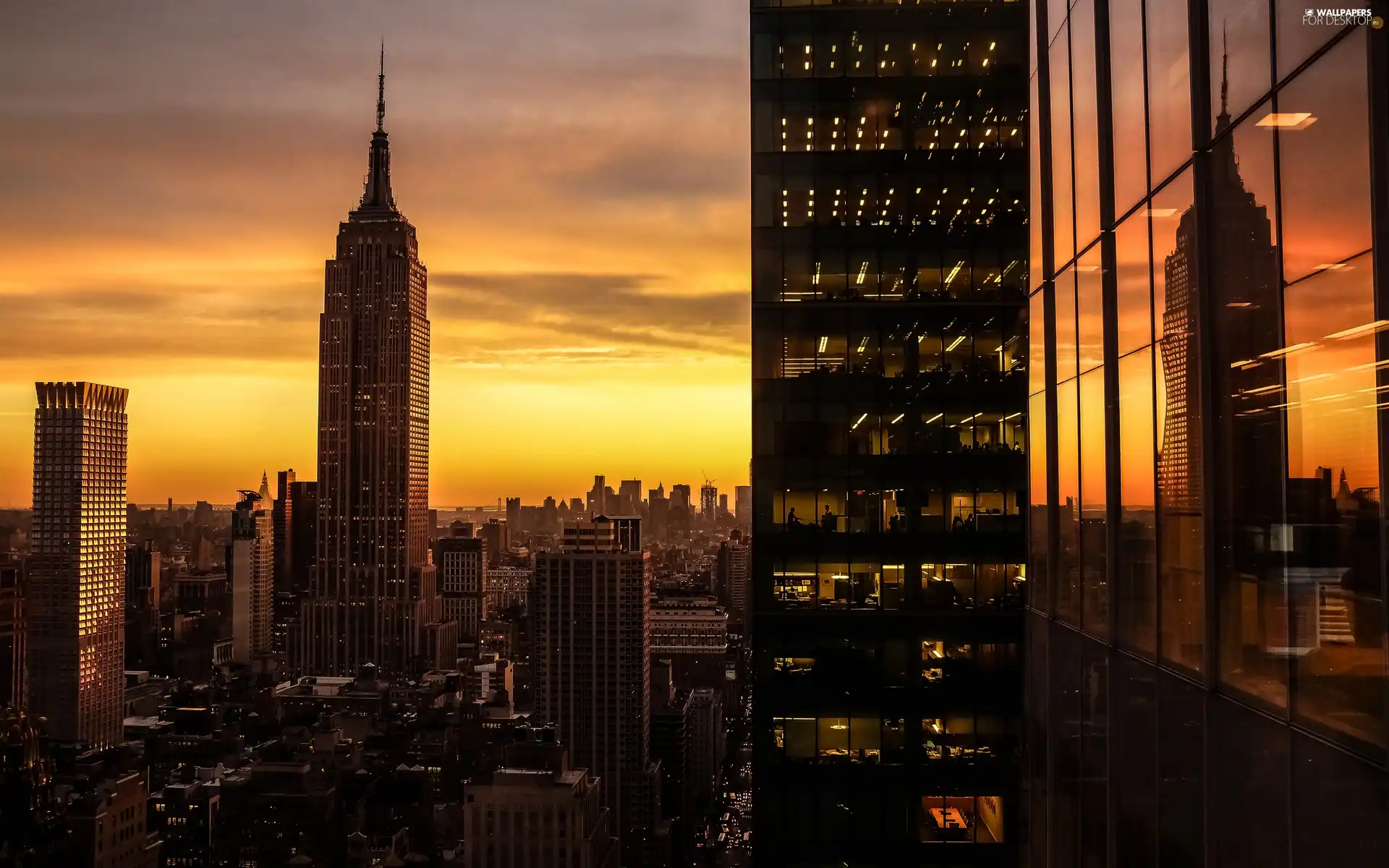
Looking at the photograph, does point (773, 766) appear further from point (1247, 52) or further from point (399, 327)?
point (399, 327)

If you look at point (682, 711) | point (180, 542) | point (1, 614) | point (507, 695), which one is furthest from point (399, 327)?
point (1, 614)

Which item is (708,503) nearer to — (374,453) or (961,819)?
(374,453)

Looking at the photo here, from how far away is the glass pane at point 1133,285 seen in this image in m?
8.51

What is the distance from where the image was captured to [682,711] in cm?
10175

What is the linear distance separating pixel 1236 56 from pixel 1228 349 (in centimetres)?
194

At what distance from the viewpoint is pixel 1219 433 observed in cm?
708

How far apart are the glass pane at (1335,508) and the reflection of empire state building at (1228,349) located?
0.29 m

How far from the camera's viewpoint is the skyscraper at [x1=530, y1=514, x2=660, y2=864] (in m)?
96.3

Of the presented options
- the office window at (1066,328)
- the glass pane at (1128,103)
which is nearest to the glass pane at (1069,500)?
the office window at (1066,328)

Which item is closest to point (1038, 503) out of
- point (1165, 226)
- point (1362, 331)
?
point (1165, 226)

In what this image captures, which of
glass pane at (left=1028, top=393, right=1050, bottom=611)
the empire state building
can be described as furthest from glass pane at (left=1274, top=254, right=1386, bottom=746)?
the empire state building

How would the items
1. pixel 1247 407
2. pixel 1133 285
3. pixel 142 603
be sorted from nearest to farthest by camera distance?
pixel 1247 407 → pixel 1133 285 → pixel 142 603

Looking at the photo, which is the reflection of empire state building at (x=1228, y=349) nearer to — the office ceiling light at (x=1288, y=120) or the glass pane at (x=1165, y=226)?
the glass pane at (x=1165, y=226)

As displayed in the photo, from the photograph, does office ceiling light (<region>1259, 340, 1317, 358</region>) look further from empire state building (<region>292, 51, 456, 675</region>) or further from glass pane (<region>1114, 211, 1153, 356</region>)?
empire state building (<region>292, 51, 456, 675</region>)
